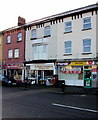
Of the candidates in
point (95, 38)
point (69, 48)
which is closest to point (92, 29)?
point (95, 38)

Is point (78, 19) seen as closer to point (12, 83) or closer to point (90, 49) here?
point (90, 49)

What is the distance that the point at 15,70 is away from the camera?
90.6 feet

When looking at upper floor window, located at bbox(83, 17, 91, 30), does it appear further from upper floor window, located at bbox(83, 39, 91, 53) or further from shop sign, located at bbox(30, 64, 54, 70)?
shop sign, located at bbox(30, 64, 54, 70)

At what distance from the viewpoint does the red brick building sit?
2631cm

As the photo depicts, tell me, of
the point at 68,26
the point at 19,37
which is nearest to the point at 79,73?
the point at 68,26

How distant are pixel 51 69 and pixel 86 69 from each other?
500 cm

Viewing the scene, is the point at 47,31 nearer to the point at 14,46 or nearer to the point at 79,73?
the point at 14,46

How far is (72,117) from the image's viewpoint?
23.8 feet

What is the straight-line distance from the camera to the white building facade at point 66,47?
18938mm

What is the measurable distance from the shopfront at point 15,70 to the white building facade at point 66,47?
4.80ft

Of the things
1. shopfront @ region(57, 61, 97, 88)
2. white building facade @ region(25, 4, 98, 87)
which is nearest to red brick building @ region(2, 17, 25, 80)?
white building facade @ region(25, 4, 98, 87)

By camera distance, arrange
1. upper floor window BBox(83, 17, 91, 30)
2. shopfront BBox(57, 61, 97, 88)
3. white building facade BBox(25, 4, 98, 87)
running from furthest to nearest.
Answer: upper floor window BBox(83, 17, 91, 30) → white building facade BBox(25, 4, 98, 87) → shopfront BBox(57, 61, 97, 88)

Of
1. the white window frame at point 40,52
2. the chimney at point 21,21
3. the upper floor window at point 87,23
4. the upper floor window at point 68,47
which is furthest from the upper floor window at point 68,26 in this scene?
the chimney at point 21,21

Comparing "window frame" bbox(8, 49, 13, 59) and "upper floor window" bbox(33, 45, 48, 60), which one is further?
"window frame" bbox(8, 49, 13, 59)
